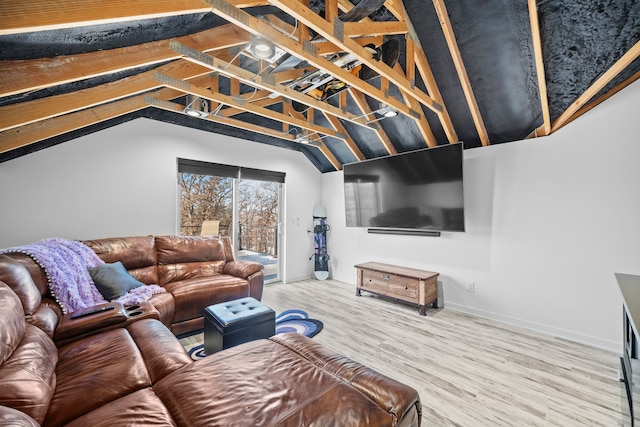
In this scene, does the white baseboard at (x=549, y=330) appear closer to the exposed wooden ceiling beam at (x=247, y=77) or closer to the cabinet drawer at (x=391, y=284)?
the cabinet drawer at (x=391, y=284)

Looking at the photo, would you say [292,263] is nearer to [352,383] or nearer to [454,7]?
[352,383]

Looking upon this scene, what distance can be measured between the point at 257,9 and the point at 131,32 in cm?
98

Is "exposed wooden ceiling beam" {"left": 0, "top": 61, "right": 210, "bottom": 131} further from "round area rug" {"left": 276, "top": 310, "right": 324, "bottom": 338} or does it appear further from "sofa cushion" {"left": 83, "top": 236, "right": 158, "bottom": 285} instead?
"round area rug" {"left": 276, "top": 310, "right": 324, "bottom": 338}

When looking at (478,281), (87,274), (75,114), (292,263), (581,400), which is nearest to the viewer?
(581,400)

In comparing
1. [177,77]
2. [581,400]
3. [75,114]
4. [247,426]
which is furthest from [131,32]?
[581,400]

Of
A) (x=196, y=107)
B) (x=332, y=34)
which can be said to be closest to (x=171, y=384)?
(x=332, y=34)

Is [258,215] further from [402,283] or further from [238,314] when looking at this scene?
[238,314]

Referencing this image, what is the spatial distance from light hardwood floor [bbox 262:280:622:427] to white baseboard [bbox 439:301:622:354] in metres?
0.09

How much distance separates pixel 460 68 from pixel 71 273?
4.20 m

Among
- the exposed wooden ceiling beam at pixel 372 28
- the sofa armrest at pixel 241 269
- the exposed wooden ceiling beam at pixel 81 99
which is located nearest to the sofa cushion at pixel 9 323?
the exposed wooden ceiling beam at pixel 81 99

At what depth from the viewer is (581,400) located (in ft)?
6.57

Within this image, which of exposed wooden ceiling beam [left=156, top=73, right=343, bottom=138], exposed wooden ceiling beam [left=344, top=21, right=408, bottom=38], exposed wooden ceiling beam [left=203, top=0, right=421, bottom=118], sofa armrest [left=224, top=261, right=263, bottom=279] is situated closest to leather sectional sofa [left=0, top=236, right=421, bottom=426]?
sofa armrest [left=224, top=261, right=263, bottom=279]

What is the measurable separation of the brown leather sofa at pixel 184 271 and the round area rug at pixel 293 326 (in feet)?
0.89

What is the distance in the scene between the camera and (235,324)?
2273mm
